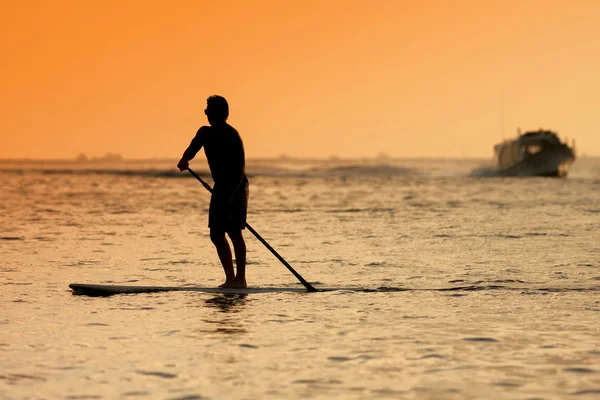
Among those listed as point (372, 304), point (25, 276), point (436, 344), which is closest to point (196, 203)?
point (25, 276)

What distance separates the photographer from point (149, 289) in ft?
33.2

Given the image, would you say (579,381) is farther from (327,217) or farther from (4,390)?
(327,217)

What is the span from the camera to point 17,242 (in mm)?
16797

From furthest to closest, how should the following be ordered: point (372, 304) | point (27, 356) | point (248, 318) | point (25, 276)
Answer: point (25, 276)
point (372, 304)
point (248, 318)
point (27, 356)

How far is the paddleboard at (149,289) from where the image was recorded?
9891 millimetres

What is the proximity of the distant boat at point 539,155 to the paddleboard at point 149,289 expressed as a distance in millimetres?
61164

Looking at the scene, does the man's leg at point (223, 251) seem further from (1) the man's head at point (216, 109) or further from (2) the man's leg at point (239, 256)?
(1) the man's head at point (216, 109)

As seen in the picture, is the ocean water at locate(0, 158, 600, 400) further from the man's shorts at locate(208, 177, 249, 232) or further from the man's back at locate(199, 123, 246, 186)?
the man's back at locate(199, 123, 246, 186)

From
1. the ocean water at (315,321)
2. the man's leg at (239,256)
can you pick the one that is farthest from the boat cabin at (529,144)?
the man's leg at (239,256)

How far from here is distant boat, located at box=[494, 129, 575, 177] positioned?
6931 cm

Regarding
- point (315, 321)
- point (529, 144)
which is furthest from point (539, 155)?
point (315, 321)

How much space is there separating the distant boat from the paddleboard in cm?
6116

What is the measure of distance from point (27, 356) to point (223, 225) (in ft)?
12.2

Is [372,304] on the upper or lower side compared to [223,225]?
lower
